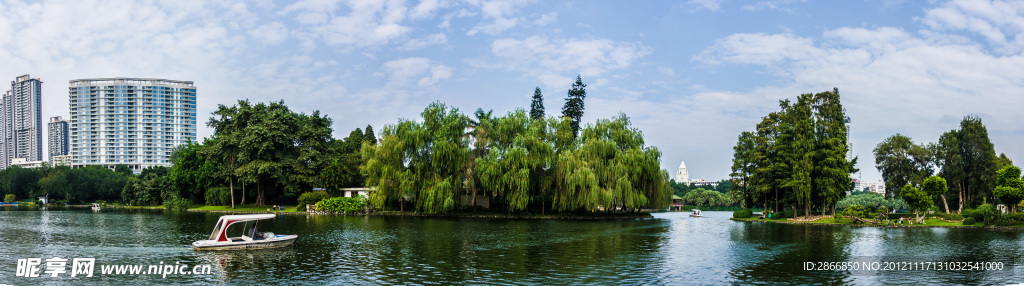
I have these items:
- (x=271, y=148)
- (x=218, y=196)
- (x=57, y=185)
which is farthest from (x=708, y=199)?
(x=57, y=185)

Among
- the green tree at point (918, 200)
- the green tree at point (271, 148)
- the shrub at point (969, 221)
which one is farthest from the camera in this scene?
the green tree at point (271, 148)

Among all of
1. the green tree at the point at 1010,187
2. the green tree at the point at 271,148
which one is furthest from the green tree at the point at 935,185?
the green tree at the point at 271,148

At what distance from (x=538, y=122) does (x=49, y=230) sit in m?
40.7

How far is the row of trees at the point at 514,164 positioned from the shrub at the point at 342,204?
2662 millimetres

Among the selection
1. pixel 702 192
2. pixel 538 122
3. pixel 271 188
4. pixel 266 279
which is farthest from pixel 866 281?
pixel 702 192

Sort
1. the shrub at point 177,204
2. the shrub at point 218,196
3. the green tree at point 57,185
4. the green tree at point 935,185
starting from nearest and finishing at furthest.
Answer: the green tree at point 935,185, the shrub at point 218,196, the shrub at point 177,204, the green tree at point 57,185

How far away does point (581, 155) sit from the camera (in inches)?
2296

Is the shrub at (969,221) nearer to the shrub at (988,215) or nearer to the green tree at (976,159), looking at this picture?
the shrub at (988,215)

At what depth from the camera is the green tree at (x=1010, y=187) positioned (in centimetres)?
4939

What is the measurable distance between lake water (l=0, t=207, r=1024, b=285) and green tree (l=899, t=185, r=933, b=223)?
10638mm

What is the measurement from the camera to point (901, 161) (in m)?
67.8

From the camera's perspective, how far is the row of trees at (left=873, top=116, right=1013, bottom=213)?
63188 mm

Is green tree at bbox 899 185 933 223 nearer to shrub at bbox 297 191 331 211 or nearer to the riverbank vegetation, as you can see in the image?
the riverbank vegetation

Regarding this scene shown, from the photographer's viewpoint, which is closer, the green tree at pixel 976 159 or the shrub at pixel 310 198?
the green tree at pixel 976 159
